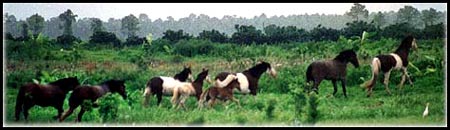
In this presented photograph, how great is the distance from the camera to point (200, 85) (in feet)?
28.9

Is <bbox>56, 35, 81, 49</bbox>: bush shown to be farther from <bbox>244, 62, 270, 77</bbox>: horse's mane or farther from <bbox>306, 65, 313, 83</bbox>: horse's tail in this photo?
<bbox>306, 65, 313, 83</bbox>: horse's tail

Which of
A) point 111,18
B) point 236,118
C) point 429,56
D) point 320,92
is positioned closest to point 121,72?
point 111,18

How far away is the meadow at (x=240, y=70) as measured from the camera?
8680mm

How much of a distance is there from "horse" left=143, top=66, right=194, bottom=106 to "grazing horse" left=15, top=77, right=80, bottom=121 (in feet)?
2.23

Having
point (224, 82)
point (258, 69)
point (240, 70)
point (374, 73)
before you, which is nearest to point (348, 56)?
point (374, 73)

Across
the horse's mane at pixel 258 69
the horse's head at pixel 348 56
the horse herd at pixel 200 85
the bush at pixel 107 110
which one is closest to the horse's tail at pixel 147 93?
the horse herd at pixel 200 85

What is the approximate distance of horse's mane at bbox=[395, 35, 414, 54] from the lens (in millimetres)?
8953

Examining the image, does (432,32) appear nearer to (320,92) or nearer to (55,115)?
(320,92)

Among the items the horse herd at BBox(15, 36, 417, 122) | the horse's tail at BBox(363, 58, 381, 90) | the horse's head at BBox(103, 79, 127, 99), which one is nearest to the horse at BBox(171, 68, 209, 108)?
the horse herd at BBox(15, 36, 417, 122)

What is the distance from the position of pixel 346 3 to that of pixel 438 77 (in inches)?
44.6

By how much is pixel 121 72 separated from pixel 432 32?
9.88 ft

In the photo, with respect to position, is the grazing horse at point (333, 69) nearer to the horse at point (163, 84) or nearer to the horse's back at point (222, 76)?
the horse's back at point (222, 76)

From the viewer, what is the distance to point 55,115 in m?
8.73

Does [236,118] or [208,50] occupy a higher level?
[208,50]
